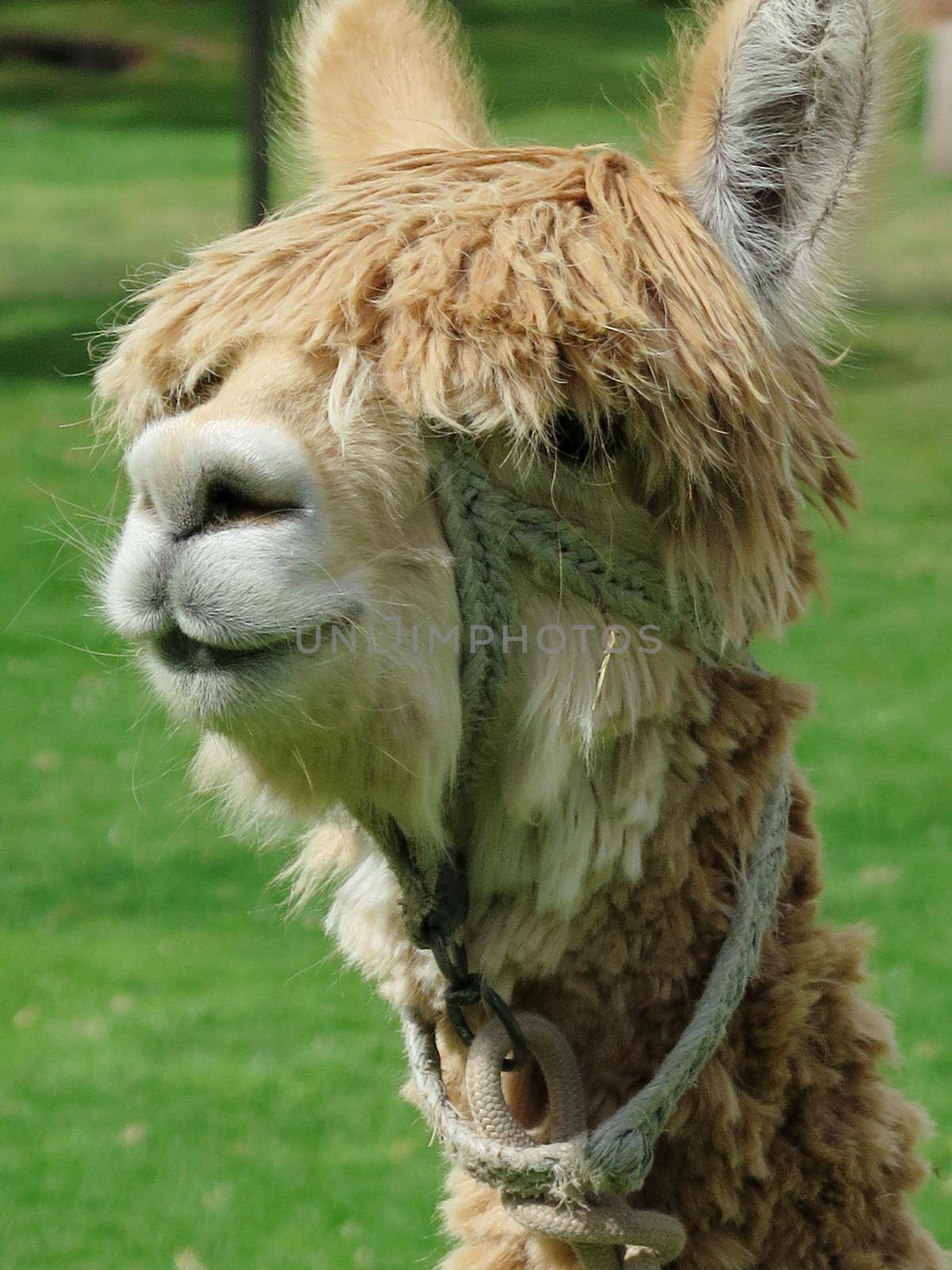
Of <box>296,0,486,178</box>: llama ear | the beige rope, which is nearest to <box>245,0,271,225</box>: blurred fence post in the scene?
<box>296,0,486,178</box>: llama ear

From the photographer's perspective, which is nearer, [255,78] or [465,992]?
[465,992]

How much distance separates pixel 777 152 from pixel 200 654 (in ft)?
3.35

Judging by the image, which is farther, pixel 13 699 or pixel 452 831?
pixel 13 699

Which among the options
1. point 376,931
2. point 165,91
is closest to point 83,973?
point 376,931

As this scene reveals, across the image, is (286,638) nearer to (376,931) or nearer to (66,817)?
(376,931)

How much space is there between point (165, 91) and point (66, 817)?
760 inches

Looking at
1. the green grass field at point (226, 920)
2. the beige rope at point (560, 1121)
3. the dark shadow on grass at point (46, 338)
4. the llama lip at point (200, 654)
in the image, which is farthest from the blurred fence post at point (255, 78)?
the beige rope at point (560, 1121)

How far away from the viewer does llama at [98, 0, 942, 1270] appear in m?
2.08

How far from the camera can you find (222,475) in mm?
1960

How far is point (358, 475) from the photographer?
2094 millimetres

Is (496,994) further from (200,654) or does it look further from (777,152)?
(777,152)

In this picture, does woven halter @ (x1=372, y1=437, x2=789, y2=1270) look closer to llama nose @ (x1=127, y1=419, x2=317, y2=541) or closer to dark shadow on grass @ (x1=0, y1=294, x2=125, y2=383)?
llama nose @ (x1=127, y1=419, x2=317, y2=541)

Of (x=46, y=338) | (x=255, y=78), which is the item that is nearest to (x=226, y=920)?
(x=255, y=78)

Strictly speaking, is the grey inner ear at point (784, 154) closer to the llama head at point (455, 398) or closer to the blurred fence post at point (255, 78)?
the llama head at point (455, 398)
